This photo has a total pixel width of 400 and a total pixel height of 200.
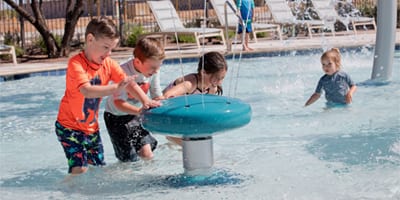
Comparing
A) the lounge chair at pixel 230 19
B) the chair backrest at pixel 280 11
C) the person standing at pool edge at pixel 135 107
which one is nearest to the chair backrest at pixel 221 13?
the lounge chair at pixel 230 19

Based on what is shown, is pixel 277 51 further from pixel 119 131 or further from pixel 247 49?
pixel 119 131

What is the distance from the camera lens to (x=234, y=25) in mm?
16797

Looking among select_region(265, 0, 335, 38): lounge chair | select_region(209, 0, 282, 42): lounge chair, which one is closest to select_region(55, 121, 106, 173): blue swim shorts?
select_region(209, 0, 282, 42): lounge chair

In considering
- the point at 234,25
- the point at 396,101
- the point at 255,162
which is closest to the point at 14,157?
the point at 255,162

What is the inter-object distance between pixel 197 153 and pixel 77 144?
2.46ft

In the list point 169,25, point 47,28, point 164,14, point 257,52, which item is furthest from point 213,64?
point 164,14

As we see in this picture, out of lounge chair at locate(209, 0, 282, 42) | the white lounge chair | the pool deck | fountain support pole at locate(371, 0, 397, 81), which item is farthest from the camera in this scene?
lounge chair at locate(209, 0, 282, 42)

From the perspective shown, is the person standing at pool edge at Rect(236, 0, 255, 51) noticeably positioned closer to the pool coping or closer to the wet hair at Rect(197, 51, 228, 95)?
the pool coping

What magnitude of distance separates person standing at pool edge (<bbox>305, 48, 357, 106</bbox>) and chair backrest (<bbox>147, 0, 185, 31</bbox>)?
9175mm

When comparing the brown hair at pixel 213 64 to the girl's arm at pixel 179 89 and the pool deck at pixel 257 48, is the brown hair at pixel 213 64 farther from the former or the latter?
the pool deck at pixel 257 48

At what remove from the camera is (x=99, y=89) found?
4.43 meters

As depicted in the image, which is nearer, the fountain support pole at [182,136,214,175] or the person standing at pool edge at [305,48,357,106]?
the fountain support pole at [182,136,214,175]

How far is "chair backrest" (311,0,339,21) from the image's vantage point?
18.2m

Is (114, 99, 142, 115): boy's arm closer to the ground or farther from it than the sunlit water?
farther from it
